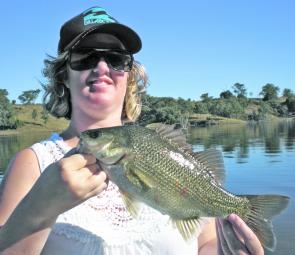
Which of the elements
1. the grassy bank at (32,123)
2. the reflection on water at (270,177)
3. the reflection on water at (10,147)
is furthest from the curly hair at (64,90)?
the grassy bank at (32,123)

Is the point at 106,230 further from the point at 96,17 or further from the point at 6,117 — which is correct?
the point at 6,117

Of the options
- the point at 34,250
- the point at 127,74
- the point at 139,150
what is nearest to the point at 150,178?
the point at 139,150

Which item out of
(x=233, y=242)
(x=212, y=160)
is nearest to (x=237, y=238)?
(x=233, y=242)

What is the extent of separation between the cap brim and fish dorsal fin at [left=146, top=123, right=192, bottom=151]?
919mm

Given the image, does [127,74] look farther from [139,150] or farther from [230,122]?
[230,122]

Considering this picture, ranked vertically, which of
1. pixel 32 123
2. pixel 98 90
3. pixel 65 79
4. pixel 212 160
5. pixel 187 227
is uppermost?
pixel 65 79

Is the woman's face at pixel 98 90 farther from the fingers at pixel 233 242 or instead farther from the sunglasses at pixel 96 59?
the fingers at pixel 233 242

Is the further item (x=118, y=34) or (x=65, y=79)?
(x=65, y=79)

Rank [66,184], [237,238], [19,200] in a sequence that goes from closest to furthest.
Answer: [66,184], [19,200], [237,238]

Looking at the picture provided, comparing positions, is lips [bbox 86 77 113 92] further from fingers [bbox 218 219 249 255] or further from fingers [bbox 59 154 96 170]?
fingers [bbox 218 219 249 255]

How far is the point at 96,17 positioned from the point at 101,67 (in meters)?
0.47

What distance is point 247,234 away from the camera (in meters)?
3.76

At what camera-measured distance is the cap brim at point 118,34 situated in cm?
425

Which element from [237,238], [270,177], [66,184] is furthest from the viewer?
[270,177]
